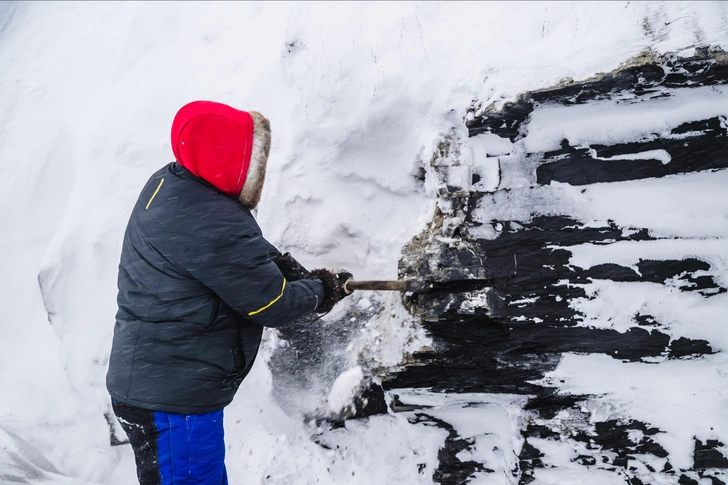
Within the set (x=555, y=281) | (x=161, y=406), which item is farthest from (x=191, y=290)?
(x=555, y=281)

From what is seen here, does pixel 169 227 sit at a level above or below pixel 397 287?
above

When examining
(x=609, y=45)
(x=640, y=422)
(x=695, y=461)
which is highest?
(x=609, y=45)

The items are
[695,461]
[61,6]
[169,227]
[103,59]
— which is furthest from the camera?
[61,6]

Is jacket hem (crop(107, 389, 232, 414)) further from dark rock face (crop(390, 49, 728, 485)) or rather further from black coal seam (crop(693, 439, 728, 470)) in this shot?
black coal seam (crop(693, 439, 728, 470))

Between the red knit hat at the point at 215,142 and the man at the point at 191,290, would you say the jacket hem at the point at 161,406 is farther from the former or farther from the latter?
the red knit hat at the point at 215,142

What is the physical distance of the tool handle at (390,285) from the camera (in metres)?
2.93

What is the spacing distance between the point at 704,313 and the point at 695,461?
32.1 inches

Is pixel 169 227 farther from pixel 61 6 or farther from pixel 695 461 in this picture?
pixel 61 6

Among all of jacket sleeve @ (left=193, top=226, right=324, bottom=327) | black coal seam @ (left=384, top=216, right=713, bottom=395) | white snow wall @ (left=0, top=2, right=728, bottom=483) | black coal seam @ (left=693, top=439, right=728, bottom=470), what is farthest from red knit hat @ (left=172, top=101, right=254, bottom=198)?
black coal seam @ (left=693, top=439, right=728, bottom=470)

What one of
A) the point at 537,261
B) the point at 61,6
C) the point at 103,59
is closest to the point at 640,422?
the point at 537,261

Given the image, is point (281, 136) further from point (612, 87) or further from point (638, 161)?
point (638, 161)

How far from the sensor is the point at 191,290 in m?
2.20

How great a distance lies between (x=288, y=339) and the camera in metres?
3.47

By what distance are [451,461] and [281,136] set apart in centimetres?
251
